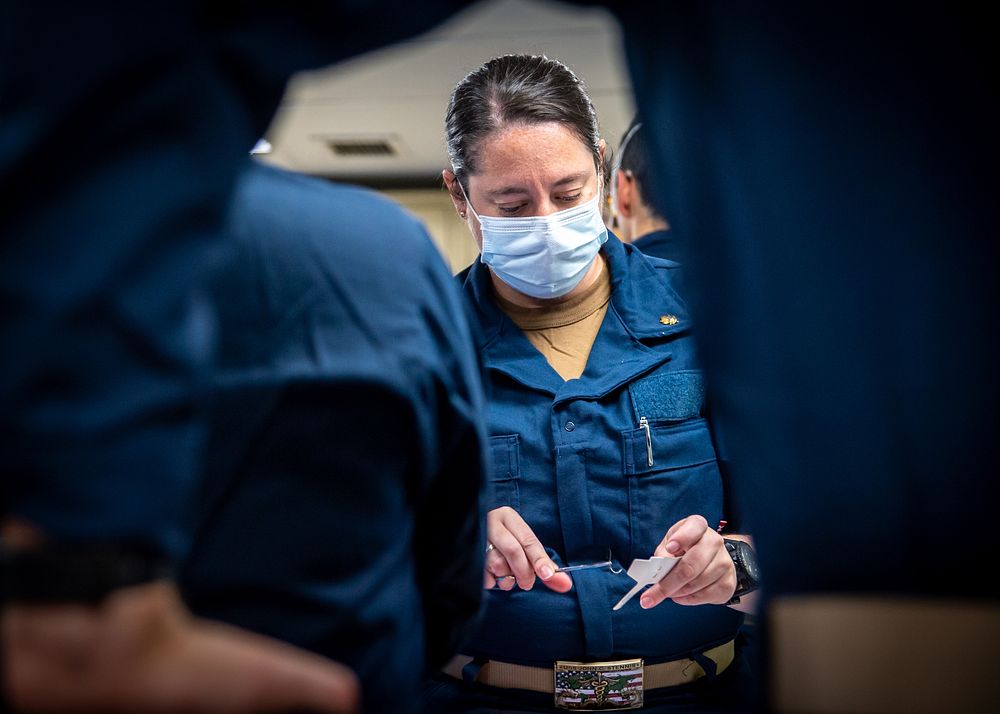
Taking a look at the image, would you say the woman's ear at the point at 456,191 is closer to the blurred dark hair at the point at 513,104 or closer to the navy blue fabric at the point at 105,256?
the blurred dark hair at the point at 513,104

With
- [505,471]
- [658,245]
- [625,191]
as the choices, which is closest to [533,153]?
[658,245]

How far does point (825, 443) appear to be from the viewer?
0.65 meters

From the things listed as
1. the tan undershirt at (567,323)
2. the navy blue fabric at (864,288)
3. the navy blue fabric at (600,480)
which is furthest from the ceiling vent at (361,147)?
the navy blue fabric at (864,288)

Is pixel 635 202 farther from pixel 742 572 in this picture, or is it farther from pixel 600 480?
pixel 742 572

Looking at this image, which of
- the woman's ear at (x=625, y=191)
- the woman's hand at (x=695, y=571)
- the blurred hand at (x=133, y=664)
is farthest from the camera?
the woman's ear at (x=625, y=191)

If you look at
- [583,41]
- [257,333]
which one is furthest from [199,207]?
[583,41]

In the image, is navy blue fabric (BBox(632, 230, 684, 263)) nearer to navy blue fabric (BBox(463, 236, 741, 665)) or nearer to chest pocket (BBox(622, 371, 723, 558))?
navy blue fabric (BBox(463, 236, 741, 665))

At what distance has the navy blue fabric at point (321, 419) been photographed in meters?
0.67

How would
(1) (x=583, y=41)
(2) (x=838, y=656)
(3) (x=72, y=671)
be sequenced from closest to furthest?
(3) (x=72, y=671)
(2) (x=838, y=656)
(1) (x=583, y=41)

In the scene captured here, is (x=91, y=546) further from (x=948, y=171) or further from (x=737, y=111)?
(x=948, y=171)

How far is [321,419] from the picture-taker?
0.68m

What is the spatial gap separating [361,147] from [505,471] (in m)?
4.53

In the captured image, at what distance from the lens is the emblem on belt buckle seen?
50.6 inches

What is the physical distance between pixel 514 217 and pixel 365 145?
4.15m
